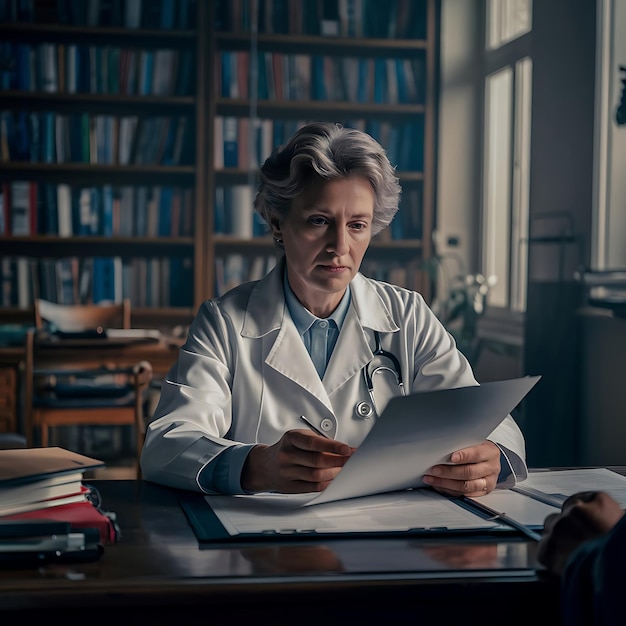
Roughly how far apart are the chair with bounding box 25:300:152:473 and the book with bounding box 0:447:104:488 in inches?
80.6

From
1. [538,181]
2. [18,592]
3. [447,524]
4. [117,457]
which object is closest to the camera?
[18,592]

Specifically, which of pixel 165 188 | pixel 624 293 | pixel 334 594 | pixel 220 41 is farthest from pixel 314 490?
pixel 220 41

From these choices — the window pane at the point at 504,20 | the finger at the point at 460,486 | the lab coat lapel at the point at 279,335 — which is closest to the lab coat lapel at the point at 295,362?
the lab coat lapel at the point at 279,335

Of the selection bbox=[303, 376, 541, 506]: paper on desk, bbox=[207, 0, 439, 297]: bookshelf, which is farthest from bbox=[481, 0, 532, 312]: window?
bbox=[303, 376, 541, 506]: paper on desk

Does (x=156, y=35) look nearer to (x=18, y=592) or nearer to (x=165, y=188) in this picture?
(x=165, y=188)

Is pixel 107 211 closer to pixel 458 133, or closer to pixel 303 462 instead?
pixel 458 133

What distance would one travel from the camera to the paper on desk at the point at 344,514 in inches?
43.9

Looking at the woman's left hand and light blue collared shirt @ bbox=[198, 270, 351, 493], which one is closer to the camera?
the woman's left hand

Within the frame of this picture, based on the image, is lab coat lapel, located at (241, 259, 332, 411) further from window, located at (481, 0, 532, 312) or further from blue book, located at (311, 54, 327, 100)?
blue book, located at (311, 54, 327, 100)

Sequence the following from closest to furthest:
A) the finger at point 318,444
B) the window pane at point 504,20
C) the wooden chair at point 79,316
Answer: the finger at point 318,444 → the wooden chair at point 79,316 → the window pane at point 504,20

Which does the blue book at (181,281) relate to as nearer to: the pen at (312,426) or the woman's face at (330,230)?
the woman's face at (330,230)

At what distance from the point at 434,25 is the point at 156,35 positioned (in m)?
1.61

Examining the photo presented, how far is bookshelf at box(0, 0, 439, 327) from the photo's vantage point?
16.6ft

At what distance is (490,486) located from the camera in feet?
4.43
